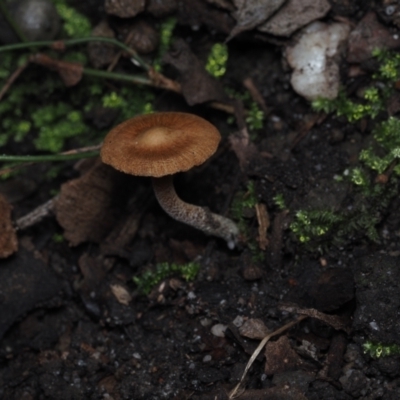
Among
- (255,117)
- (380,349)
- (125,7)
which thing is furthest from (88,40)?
(380,349)

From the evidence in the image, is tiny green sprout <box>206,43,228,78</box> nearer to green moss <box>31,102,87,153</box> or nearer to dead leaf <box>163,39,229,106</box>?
dead leaf <box>163,39,229,106</box>

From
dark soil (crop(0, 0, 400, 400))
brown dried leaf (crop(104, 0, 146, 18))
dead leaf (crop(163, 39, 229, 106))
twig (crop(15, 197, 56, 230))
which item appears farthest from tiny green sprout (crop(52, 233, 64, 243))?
brown dried leaf (crop(104, 0, 146, 18))

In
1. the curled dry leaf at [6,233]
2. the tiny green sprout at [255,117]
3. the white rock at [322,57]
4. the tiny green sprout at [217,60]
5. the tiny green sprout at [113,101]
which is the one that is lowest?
the curled dry leaf at [6,233]

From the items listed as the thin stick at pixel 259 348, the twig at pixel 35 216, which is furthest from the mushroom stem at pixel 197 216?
the twig at pixel 35 216

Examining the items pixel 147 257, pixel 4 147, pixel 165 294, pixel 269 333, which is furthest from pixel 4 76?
pixel 269 333

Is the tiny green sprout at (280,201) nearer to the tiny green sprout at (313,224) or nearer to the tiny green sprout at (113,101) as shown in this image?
the tiny green sprout at (313,224)

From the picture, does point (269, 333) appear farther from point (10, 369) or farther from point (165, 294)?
point (10, 369)
